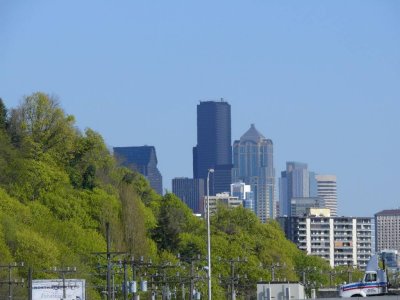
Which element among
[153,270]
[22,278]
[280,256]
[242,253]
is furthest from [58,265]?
[280,256]

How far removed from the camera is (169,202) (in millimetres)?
184500

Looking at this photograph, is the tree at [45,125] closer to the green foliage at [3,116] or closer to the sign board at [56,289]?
Answer: the green foliage at [3,116]

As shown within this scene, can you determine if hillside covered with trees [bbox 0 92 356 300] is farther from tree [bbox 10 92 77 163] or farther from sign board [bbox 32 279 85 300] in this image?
sign board [bbox 32 279 85 300]

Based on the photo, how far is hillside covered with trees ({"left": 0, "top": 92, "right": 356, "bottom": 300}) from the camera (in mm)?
137125

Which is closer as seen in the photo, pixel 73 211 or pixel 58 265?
pixel 58 265

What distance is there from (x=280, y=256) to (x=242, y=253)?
12.0 metres

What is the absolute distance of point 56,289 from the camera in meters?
115

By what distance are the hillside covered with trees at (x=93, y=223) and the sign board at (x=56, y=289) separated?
864cm

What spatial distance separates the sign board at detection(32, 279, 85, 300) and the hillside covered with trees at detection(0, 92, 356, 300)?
864cm

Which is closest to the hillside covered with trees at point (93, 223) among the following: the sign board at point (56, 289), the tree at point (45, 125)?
the tree at point (45, 125)

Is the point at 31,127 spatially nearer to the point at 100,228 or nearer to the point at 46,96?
the point at 46,96

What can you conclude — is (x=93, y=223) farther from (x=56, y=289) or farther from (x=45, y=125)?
(x=56, y=289)

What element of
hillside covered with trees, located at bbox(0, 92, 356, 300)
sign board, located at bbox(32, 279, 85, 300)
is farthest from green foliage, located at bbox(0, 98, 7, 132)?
sign board, located at bbox(32, 279, 85, 300)

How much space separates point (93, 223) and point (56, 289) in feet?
128
